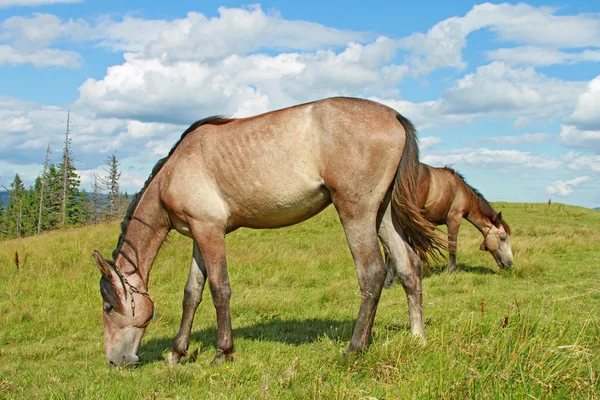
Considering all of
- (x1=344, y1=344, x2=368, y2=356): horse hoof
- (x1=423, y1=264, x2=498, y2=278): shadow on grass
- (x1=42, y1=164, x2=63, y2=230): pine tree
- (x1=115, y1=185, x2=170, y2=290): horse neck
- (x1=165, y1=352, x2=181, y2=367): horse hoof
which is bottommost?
(x1=165, y1=352, x2=181, y2=367): horse hoof

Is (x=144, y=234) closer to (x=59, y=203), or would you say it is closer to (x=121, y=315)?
(x=121, y=315)

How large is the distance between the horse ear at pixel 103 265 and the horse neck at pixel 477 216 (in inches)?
358

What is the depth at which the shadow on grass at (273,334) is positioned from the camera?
5.66 meters

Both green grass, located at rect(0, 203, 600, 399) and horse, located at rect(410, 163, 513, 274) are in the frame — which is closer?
green grass, located at rect(0, 203, 600, 399)

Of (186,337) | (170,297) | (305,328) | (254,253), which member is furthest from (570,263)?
(186,337)

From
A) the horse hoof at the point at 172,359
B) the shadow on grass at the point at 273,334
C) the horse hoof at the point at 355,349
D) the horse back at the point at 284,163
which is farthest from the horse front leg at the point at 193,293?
the horse hoof at the point at 355,349

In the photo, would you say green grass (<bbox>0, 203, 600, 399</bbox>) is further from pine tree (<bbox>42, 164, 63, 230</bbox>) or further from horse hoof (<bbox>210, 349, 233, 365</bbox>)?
pine tree (<bbox>42, 164, 63, 230</bbox>)

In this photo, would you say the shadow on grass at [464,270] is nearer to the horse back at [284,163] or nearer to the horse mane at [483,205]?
the horse mane at [483,205]

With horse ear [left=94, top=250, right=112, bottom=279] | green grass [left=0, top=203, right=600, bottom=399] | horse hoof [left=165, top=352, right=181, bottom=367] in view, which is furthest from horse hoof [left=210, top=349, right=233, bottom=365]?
horse ear [left=94, top=250, right=112, bottom=279]

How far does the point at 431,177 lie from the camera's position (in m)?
11.4

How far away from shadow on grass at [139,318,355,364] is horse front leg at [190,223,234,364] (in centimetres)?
58

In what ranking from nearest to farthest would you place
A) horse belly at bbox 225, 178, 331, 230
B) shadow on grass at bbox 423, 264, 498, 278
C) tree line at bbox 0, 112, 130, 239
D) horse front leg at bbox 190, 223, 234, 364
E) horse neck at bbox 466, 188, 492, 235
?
horse belly at bbox 225, 178, 331, 230 → horse front leg at bbox 190, 223, 234, 364 → shadow on grass at bbox 423, 264, 498, 278 → horse neck at bbox 466, 188, 492, 235 → tree line at bbox 0, 112, 130, 239

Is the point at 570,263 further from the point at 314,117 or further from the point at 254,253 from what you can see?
the point at 314,117

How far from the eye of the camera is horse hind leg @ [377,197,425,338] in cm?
525
